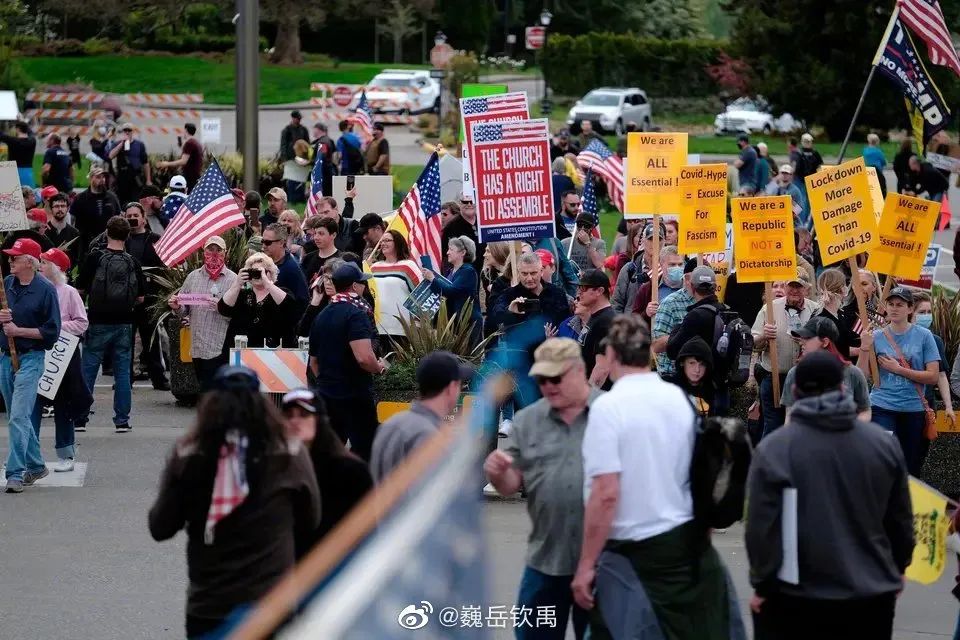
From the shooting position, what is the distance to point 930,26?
16625mm

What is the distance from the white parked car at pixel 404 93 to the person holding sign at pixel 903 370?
128 ft

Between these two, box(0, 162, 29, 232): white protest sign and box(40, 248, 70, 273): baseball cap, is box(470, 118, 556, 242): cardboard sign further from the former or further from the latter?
box(0, 162, 29, 232): white protest sign

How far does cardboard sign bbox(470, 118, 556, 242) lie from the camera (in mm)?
12844

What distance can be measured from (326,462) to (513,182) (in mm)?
6794

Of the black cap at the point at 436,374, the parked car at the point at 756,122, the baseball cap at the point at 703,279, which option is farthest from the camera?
the parked car at the point at 756,122

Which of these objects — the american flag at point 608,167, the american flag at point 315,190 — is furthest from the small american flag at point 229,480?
the american flag at point 608,167

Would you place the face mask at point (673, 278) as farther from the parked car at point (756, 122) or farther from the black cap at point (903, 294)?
the parked car at point (756, 122)

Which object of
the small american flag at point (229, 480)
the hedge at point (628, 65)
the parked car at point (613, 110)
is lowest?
the parked car at point (613, 110)

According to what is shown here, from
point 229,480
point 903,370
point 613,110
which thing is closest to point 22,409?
point 903,370

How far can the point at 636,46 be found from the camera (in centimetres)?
6188

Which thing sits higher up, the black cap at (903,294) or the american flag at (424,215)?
the black cap at (903,294)

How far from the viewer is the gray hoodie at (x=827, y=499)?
6.10m

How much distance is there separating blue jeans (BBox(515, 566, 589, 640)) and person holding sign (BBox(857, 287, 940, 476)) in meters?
4.60

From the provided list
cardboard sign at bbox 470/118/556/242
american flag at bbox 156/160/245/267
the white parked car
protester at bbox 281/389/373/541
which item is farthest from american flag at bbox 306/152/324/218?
the white parked car
